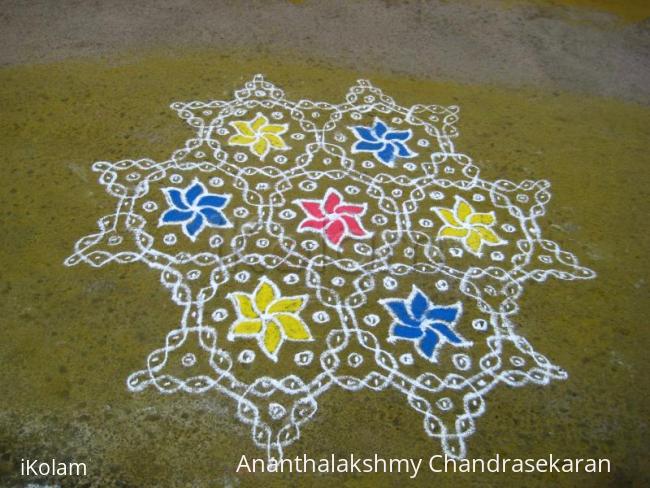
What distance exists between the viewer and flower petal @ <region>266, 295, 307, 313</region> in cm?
256

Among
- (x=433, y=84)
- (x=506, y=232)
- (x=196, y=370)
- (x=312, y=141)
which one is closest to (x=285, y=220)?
(x=312, y=141)

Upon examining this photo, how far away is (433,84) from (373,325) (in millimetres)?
2131

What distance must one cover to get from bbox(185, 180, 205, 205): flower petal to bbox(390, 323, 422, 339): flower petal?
124 cm

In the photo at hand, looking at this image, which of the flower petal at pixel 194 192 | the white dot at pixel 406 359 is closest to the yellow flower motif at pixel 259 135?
the flower petal at pixel 194 192

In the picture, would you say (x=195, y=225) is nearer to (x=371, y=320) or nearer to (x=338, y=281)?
(x=338, y=281)

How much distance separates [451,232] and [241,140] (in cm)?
133

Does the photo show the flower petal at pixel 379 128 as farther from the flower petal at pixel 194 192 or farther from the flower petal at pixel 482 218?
the flower petal at pixel 194 192

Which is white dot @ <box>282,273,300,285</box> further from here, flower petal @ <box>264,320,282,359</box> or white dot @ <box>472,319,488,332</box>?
white dot @ <box>472,319,488,332</box>

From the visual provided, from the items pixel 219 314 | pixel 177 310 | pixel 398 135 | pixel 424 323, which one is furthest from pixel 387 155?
pixel 177 310

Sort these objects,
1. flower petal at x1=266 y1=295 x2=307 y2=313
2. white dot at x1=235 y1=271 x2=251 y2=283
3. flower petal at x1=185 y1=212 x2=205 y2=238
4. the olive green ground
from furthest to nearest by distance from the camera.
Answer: flower petal at x1=185 y1=212 x2=205 y2=238, white dot at x1=235 y1=271 x2=251 y2=283, flower petal at x1=266 y1=295 x2=307 y2=313, the olive green ground

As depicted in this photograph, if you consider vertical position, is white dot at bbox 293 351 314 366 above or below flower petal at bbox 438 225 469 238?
below

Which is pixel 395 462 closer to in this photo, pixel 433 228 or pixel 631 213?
pixel 433 228

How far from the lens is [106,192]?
3.01 meters

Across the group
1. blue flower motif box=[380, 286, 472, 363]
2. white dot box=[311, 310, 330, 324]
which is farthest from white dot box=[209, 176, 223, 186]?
blue flower motif box=[380, 286, 472, 363]
